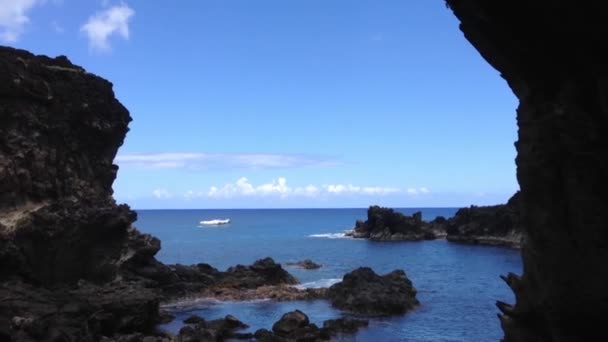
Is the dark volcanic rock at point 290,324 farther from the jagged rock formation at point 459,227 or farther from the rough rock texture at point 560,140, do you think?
the jagged rock formation at point 459,227

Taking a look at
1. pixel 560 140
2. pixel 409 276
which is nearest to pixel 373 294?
pixel 409 276

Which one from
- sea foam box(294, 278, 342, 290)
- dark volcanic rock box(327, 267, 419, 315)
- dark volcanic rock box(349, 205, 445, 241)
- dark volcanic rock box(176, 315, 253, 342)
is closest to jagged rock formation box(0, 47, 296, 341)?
dark volcanic rock box(176, 315, 253, 342)

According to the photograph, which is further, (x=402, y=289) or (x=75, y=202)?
(x=402, y=289)

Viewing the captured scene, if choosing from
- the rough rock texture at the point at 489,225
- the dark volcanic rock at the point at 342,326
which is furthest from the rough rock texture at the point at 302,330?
the rough rock texture at the point at 489,225

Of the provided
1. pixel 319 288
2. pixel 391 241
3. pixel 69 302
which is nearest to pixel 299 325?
pixel 69 302

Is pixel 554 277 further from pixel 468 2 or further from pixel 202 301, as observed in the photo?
pixel 202 301

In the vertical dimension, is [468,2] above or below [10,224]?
A: above

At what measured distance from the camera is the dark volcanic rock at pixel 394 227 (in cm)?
13688

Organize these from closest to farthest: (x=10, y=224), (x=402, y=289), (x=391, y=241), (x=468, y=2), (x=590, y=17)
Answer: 1. (x=590, y=17)
2. (x=468, y=2)
3. (x=10, y=224)
4. (x=402, y=289)
5. (x=391, y=241)

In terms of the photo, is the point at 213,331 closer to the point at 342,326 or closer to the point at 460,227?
the point at 342,326

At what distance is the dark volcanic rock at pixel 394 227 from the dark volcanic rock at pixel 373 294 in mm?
79998

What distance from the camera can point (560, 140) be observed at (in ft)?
47.1

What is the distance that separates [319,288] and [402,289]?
11.0m

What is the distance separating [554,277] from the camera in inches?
596
